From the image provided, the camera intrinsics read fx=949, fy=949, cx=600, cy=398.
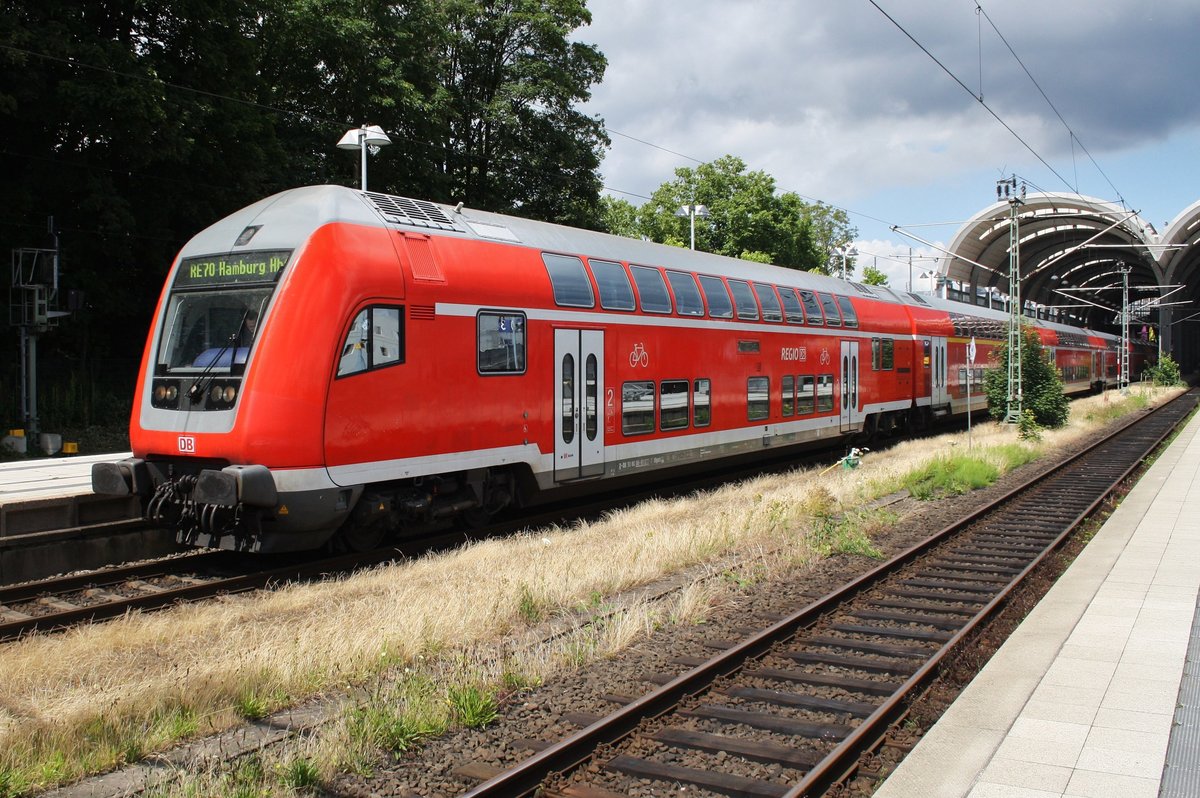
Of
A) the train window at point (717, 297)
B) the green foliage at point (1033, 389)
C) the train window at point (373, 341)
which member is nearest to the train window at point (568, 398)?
the train window at point (373, 341)

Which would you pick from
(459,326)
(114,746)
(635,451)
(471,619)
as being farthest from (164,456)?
(635,451)

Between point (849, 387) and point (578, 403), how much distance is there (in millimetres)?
10027

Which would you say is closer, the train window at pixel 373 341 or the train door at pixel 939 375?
the train window at pixel 373 341

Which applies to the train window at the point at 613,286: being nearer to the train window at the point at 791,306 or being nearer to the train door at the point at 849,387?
the train window at the point at 791,306

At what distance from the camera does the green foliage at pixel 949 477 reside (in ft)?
52.6

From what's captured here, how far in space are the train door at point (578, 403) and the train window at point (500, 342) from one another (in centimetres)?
72

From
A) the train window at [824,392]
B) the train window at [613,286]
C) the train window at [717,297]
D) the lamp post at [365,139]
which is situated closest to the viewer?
the train window at [613,286]

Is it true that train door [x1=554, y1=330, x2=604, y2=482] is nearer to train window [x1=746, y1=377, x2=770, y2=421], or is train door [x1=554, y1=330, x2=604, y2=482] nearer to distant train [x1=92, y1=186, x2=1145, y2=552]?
distant train [x1=92, y1=186, x2=1145, y2=552]

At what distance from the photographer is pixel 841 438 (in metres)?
21.5

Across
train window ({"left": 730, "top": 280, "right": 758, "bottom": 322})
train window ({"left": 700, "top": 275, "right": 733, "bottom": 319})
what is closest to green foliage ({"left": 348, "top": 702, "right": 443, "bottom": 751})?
train window ({"left": 700, "top": 275, "right": 733, "bottom": 319})

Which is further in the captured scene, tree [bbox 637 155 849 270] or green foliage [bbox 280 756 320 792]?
tree [bbox 637 155 849 270]

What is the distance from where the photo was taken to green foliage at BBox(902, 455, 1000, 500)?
52.6 feet

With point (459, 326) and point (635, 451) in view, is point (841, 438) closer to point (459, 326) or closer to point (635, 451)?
point (635, 451)

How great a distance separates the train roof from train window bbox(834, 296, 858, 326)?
555 centimetres
